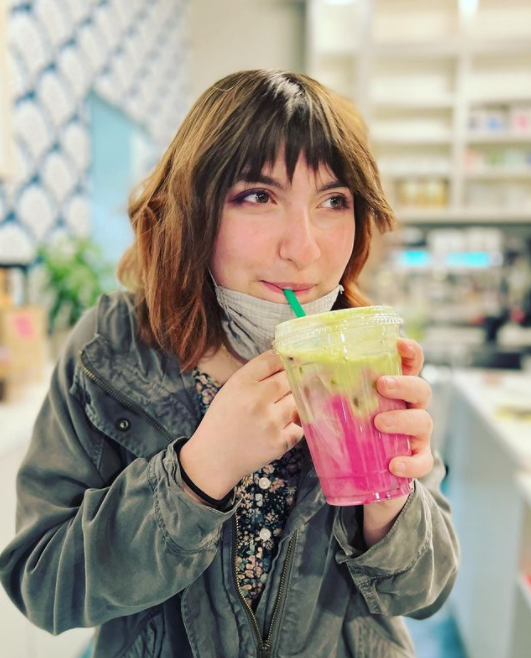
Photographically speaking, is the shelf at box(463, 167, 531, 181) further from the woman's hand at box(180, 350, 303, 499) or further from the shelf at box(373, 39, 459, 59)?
the woman's hand at box(180, 350, 303, 499)

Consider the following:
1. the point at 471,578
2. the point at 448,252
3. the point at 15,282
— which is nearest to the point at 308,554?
the point at 471,578

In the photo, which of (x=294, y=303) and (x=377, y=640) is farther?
(x=377, y=640)

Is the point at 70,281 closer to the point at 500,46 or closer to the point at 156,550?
the point at 156,550

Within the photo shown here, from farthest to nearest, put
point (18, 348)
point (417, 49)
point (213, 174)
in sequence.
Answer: point (417, 49) → point (18, 348) → point (213, 174)

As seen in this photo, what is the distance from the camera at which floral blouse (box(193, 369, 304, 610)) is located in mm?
771

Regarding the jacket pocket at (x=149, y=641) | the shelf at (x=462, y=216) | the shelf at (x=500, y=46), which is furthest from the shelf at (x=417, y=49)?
the jacket pocket at (x=149, y=641)

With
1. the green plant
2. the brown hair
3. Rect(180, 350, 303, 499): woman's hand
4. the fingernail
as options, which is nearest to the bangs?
the brown hair

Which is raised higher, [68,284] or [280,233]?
[280,233]

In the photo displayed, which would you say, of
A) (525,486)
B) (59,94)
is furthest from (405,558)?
(59,94)

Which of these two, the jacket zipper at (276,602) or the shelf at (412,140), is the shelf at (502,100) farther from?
the jacket zipper at (276,602)

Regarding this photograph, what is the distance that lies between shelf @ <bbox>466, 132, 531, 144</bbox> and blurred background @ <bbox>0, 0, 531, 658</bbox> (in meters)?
0.02

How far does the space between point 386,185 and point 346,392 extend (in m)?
3.97

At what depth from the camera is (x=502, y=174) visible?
173 inches

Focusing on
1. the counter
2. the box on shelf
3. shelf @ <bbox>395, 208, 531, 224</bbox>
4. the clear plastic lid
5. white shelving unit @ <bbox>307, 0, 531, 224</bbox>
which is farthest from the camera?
shelf @ <bbox>395, 208, 531, 224</bbox>
